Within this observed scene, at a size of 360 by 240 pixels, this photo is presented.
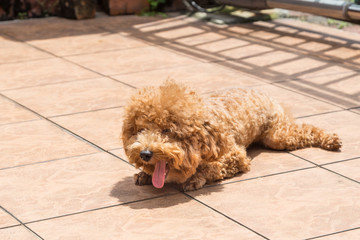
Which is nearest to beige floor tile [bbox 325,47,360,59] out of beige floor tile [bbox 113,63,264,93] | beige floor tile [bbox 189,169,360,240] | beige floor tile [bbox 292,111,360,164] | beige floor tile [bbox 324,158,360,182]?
beige floor tile [bbox 113,63,264,93]

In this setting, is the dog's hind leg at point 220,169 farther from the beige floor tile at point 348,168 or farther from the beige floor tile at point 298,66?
the beige floor tile at point 298,66

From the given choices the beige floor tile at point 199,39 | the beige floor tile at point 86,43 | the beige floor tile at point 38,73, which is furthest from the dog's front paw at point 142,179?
the beige floor tile at point 199,39

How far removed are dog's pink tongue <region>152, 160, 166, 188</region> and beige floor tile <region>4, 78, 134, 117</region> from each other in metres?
2.06

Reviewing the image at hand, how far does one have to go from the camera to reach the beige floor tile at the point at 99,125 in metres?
5.36

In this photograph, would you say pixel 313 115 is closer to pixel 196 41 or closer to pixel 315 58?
pixel 315 58

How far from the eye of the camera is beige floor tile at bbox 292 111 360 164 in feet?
16.4

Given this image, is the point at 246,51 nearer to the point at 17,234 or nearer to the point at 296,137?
the point at 296,137

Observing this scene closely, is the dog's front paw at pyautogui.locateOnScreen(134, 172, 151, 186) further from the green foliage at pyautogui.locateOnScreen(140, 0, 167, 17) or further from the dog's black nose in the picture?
the green foliage at pyautogui.locateOnScreen(140, 0, 167, 17)

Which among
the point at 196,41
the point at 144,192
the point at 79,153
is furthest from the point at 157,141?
the point at 196,41

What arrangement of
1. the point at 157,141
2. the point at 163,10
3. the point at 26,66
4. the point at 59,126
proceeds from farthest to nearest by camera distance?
the point at 163,10
the point at 26,66
the point at 59,126
the point at 157,141

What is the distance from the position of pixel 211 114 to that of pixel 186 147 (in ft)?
1.16

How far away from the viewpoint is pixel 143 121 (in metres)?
4.13

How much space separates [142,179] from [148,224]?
0.58 m

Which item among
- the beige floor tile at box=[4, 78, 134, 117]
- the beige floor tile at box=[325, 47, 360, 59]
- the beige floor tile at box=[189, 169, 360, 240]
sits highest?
the beige floor tile at box=[325, 47, 360, 59]
